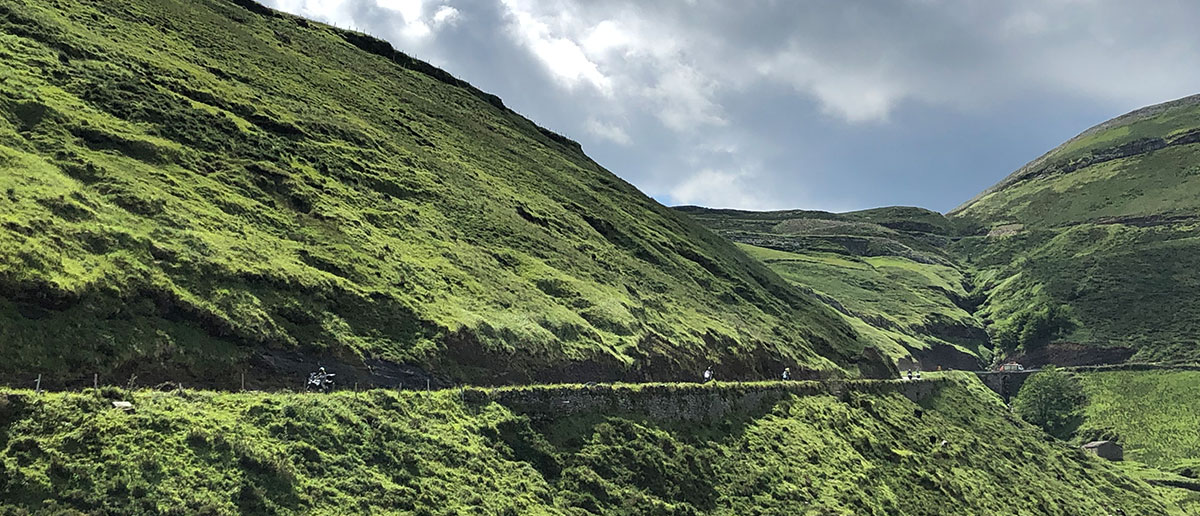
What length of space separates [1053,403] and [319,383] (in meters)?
123

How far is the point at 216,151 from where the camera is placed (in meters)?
46.4

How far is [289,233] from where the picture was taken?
41.2m

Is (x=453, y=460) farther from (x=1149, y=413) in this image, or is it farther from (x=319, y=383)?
(x=1149, y=413)

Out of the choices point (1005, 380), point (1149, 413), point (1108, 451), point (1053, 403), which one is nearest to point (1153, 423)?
point (1149, 413)

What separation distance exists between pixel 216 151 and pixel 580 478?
1294 inches

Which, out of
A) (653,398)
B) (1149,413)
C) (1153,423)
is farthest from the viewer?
(1149,413)

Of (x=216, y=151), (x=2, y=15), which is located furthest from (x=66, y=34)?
(x=216, y=151)

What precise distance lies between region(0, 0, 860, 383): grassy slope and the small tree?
5031cm

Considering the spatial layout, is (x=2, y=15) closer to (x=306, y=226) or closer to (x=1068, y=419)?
(x=306, y=226)

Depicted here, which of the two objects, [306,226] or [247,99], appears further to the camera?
[247,99]

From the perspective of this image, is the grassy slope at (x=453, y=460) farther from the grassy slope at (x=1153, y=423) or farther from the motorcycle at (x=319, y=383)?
the grassy slope at (x=1153, y=423)

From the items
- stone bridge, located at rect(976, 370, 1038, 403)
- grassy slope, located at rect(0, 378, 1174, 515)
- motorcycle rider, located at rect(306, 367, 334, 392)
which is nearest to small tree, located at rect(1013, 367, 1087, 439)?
stone bridge, located at rect(976, 370, 1038, 403)

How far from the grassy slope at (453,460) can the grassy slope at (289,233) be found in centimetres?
563

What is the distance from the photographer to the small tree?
113 metres
